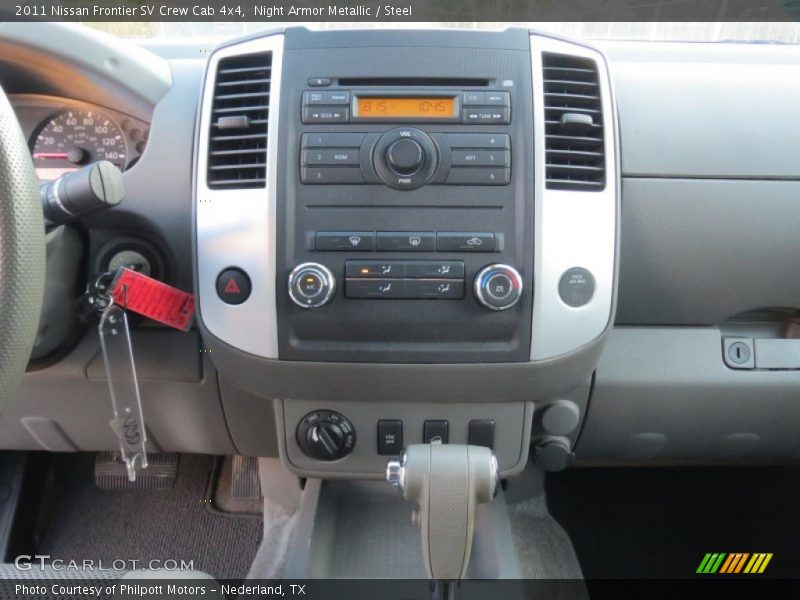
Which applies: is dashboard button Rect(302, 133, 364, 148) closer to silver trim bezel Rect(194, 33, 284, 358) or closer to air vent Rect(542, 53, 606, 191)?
silver trim bezel Rect(194, 33, 284, 358)

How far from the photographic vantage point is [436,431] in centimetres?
117

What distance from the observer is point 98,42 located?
1.17 m

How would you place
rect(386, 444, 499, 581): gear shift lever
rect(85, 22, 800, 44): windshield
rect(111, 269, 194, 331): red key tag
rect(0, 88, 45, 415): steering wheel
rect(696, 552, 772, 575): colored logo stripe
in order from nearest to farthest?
rect(0, 88, 45, 415): steering wheel, rect(386, 444, 499, 581): gear shift lever, rect(111, 269, 194, 331): red key tag, rect(85, 22, 800, 44): windshield, rect(696, 552, 772, 575): colored logo stripe

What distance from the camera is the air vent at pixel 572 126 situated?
42.1 inches

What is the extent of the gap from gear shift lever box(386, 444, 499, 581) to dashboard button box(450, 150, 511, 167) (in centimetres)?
42

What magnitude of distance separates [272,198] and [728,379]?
35.3 inches

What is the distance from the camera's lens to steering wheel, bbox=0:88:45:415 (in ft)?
2.53

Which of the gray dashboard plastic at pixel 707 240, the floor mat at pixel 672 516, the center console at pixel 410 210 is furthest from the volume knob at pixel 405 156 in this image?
the floor mat at pixel 672 516

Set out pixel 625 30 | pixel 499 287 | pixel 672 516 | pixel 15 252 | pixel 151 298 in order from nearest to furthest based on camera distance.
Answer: pixel 15 252, pixel 499 287, pixel 151 298, pixel 625 30, pixel 672 516

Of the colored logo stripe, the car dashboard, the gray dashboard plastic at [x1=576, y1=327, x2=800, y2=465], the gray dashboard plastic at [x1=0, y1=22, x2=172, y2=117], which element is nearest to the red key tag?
the car dashboard

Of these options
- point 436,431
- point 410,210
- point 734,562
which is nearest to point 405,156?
point 410,210

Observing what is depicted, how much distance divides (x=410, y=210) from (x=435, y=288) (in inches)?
4.9
